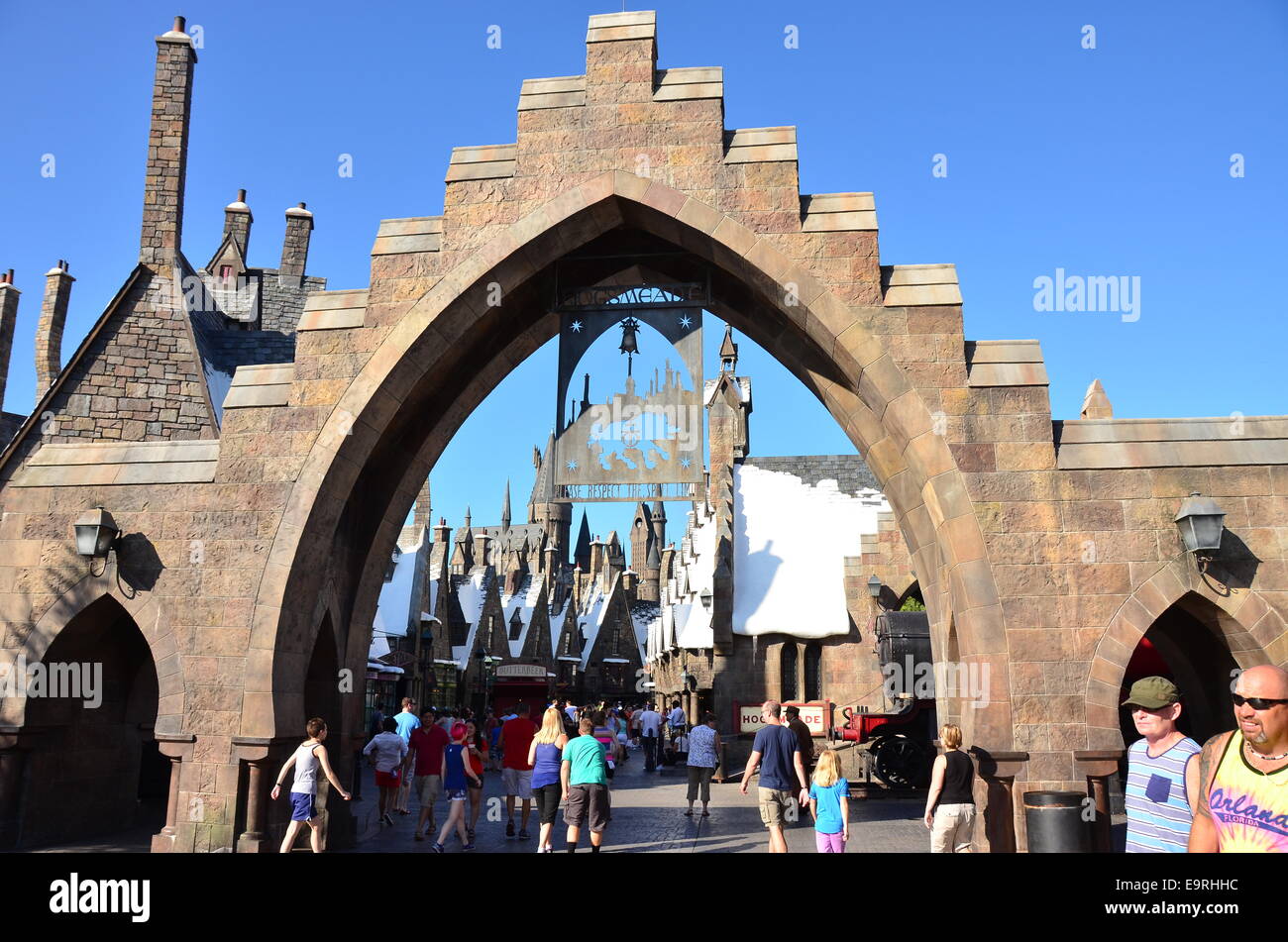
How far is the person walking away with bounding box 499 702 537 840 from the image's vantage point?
40.5 ft

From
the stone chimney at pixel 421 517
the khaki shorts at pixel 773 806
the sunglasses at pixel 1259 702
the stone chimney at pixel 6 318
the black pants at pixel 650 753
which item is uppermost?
the stone chimney at pixel 6 318

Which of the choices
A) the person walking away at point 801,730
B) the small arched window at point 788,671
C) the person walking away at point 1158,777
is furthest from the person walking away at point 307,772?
the small arched window at point 788,671

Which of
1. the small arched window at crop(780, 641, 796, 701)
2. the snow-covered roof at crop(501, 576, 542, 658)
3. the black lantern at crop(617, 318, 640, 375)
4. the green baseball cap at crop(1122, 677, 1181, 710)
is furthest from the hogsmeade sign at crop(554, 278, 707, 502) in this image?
the snow-covered roof at crop(501, 576, 542, 658)

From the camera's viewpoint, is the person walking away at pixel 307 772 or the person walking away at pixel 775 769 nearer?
the person walking away at pixel 307 772

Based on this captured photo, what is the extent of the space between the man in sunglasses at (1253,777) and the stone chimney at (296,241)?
25395 mm

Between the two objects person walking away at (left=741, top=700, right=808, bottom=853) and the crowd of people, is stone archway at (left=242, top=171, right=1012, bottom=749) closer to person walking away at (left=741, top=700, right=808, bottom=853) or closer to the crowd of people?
the crowd of people

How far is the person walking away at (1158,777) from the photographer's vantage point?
14.2 ft

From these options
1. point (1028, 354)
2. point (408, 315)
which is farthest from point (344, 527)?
point (1028, 354)

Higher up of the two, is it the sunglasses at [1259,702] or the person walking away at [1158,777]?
the sunglasses at [1259,702]

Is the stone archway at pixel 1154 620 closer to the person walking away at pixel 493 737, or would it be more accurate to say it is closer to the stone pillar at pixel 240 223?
the person walking away at pixel 493 737

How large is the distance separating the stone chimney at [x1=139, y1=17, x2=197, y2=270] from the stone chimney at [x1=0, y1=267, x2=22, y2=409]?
1105cm

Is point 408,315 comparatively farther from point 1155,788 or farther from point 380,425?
point 1155,788

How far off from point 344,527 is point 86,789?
4.29 meters

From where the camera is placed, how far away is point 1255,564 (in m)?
9.48
